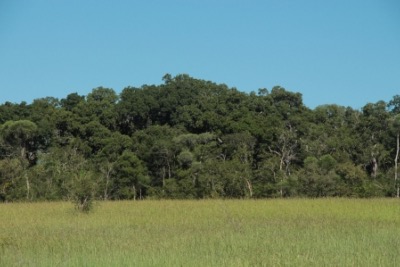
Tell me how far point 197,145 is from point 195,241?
24553mm

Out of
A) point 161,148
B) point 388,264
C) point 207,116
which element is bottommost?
point 388,264

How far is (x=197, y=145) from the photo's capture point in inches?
1353

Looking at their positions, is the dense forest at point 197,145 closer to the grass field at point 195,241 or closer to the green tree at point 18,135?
the green tree at point 18,135

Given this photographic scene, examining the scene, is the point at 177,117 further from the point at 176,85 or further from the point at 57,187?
the point at 57,187

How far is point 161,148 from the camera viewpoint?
3450 cm

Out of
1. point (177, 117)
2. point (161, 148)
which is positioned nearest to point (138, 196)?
point (161, 148)

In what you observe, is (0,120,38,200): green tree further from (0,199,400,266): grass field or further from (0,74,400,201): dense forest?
(0,199,400,266): grass field

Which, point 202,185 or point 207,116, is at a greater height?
point 207,116

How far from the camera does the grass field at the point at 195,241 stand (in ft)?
25.6

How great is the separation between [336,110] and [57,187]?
20.6 metres

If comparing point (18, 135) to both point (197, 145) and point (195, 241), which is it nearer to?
point (197, 145)

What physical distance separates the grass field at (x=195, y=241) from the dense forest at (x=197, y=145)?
13654mm

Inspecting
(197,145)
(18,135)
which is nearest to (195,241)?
(197,145)

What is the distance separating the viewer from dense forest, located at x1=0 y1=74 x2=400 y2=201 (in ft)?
101
